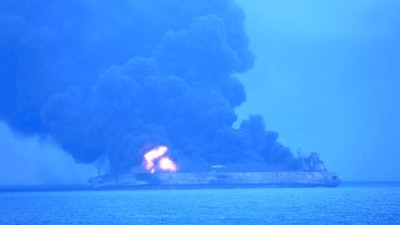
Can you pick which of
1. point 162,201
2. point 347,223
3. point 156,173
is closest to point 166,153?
point 156,173

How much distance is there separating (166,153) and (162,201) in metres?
16.7

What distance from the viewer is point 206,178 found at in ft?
349

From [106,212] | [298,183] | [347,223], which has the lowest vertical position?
[347,223]

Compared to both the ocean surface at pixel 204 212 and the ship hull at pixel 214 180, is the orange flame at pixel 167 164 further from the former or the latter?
the ocean surface at pixel 204 212

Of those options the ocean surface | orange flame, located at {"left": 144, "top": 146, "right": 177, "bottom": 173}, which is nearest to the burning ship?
orange flame, located at {"left": 144, "top": 146, "right": 177, "bottom": 173}

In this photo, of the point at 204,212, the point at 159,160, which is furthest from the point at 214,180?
the point at 204,212

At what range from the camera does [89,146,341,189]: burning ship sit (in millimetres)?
101250

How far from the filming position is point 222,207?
68562mm

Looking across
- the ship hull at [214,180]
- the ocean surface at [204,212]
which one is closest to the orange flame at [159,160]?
the ship hull at [214,180]

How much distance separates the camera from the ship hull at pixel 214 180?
104 m

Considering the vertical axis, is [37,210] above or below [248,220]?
above

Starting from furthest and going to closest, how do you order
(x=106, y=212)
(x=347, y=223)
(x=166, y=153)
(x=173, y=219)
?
1. (x=166, y=153)
2. (x=106, y=212)
3. (x=173, y=219)
4. (x=347, y=223)

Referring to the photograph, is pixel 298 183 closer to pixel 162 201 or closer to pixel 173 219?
pixel 162 201

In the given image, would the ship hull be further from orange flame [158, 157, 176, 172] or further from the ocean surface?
the ocean surface
